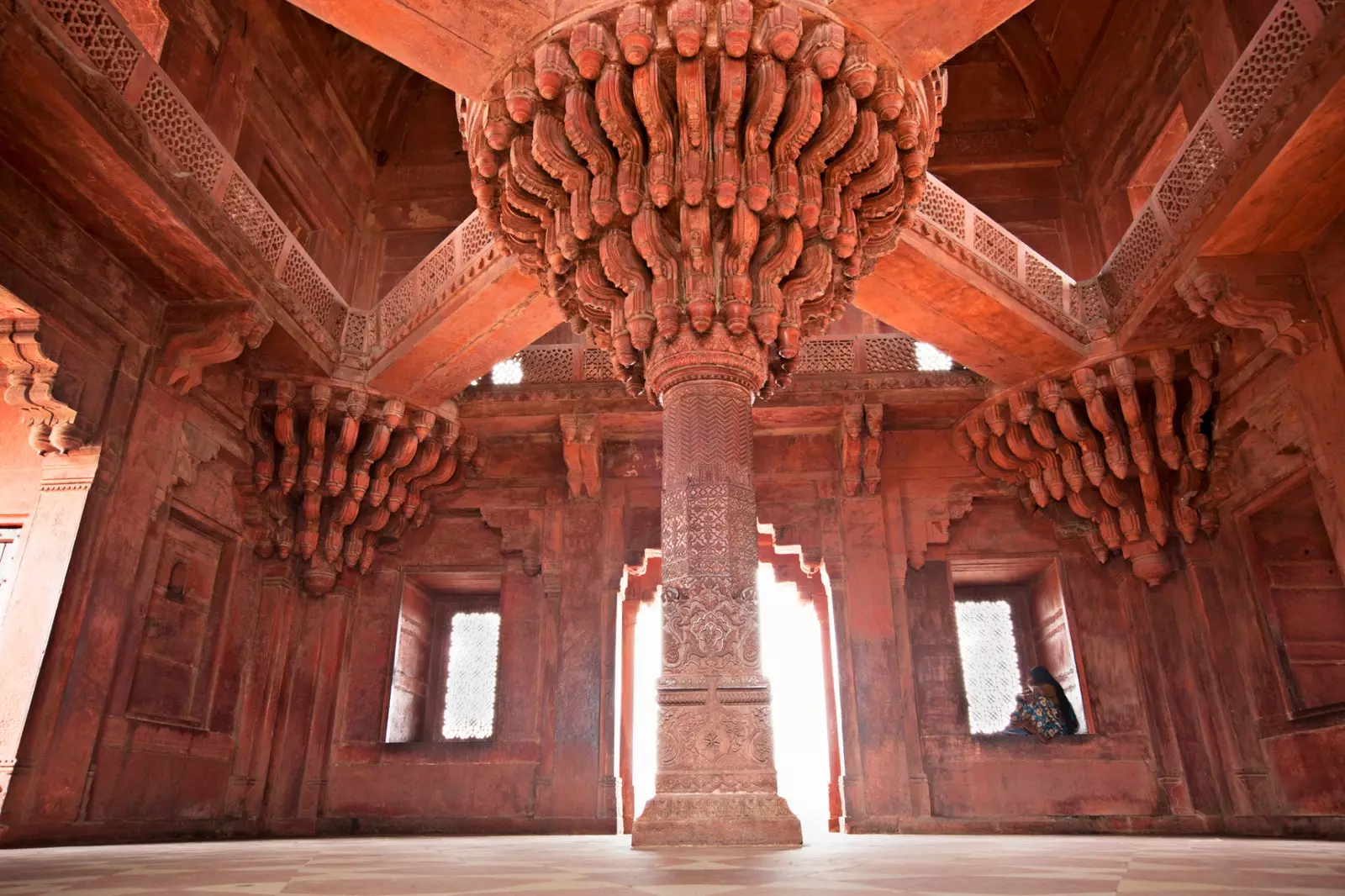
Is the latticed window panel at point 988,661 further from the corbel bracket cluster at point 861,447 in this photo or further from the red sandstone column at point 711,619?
the red sandstone column at point 711,619

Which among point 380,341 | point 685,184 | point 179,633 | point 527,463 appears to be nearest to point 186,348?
point 380,341

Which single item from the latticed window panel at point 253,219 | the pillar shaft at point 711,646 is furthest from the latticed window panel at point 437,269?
the pillar shaft at point 711,646

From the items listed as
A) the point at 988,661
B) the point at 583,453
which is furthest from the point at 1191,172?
the point at 583,453

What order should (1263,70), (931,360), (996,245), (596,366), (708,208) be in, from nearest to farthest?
(708,208)
(1263,70)
(996,245)
(596,366)
(931,360)

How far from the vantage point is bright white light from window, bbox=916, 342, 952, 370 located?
954 centimetres

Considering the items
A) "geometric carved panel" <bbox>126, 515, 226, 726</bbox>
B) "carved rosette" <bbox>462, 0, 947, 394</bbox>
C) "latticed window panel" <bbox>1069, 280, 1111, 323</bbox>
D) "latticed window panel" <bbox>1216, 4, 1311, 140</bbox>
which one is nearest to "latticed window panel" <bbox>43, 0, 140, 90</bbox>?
"carved rosette" <bbox>462, 0, 947, 394</bbox>

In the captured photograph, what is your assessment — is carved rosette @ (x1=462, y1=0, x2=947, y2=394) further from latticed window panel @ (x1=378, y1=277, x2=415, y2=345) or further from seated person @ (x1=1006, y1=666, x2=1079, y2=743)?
seated person @ (x1=1006, y1=666, x2=1079, y2=743)

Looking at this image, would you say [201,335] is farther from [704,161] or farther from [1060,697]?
[1060,697]

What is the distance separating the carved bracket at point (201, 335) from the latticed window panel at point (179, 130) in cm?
106

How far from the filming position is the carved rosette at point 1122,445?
7988 mm

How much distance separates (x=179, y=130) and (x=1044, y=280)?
7175mm

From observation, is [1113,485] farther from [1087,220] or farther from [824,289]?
[824,289]

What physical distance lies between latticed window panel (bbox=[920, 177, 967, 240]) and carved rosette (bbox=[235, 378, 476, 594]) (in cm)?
511

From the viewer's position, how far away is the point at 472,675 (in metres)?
9.99
